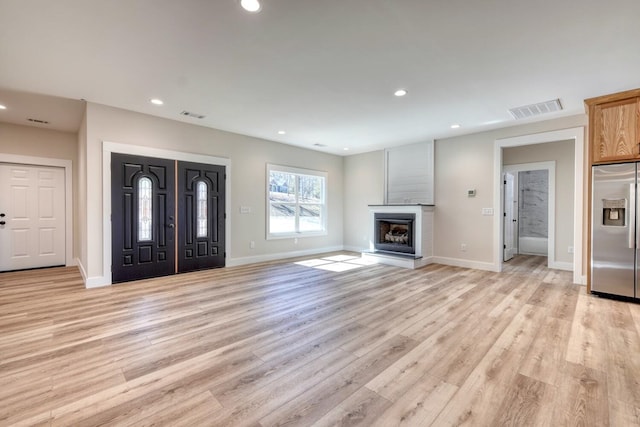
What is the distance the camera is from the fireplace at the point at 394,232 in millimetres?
6025

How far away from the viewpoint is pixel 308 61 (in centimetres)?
290

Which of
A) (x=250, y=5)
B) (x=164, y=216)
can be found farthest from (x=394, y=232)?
(x=250, y=5)

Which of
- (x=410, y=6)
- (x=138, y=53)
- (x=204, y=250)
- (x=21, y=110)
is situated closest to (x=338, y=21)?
(x=410, y=6)

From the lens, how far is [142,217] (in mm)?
4590

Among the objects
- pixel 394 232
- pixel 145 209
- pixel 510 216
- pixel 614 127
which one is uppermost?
pixel 614 127

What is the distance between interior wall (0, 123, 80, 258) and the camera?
16.8 feet

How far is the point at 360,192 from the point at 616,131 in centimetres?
485

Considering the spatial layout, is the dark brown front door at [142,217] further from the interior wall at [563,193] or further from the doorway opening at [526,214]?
the interior wall at [563,193]

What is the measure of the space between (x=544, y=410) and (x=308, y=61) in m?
3.29

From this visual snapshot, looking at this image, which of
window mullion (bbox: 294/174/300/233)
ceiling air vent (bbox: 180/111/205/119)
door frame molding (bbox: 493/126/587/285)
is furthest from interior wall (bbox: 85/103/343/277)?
door frame molding (bbox: 493/126/587/285)

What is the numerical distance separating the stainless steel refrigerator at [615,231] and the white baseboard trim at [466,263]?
1.62 metres

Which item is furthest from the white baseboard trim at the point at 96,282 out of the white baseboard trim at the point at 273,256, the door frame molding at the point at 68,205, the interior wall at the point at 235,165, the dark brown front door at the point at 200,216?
the door frame molding at the point at 68,205

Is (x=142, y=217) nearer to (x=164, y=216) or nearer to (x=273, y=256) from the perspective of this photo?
(x=164, y=216)

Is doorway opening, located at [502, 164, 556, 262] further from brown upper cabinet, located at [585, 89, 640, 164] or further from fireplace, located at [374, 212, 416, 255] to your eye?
brown upper cabinet, located at [585, 89, 640, 164]
